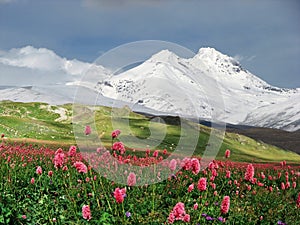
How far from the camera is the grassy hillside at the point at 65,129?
4922 cm

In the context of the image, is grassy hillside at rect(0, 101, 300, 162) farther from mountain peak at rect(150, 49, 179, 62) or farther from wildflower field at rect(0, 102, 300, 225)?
wildflower field at rect(0, 102, 300, 225)

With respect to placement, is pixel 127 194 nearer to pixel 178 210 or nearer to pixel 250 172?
pixel 250 172

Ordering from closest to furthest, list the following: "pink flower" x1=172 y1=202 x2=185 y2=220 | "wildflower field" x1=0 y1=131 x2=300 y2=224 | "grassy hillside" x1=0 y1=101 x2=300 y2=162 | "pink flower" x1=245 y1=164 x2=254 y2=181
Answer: "pink flower" x1=172 y1=202 x2=185 y2=220 → "wildflower field" x1=0 y1=131 x2=300 y2=224 → "pink flower" x1=245 y1=164 x2=254 y2=181 → "grassy hillside" x1=0 y1=101 x2=300 y2=162

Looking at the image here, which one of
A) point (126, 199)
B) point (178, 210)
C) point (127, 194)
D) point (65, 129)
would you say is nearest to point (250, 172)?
point (178, 210)

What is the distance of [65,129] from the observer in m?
61.3

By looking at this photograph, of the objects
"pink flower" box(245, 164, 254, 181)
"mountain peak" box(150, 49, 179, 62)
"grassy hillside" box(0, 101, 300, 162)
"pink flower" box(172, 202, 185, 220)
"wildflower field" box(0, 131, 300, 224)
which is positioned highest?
"mountain peak" box(150, 49, 179, 62)

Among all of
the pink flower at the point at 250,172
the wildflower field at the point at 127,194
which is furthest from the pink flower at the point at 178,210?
the pink flower at the point at 250,172

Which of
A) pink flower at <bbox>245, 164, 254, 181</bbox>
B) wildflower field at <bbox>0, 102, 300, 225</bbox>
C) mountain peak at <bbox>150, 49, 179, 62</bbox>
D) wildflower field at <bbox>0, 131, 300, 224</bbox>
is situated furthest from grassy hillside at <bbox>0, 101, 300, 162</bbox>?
pink flower at <bbox>245, 164, 254, 181</bbox>

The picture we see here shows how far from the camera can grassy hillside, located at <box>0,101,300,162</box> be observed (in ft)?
161

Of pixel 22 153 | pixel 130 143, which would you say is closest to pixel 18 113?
pixel 130 143

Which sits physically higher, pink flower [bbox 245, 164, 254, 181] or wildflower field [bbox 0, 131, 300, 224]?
pink flower [bbox 245, 164, 254, 181]

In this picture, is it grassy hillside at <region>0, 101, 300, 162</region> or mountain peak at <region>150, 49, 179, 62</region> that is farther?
grassy hillside at <region>0, 101, 300, 162</region>

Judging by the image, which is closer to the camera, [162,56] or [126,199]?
[126,199]

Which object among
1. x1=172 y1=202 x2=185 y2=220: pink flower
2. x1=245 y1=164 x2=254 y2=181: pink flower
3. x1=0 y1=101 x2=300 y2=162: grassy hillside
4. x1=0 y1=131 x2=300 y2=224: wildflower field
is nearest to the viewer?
x1=172 y1=202 x2=185 y2=220: pink flower
